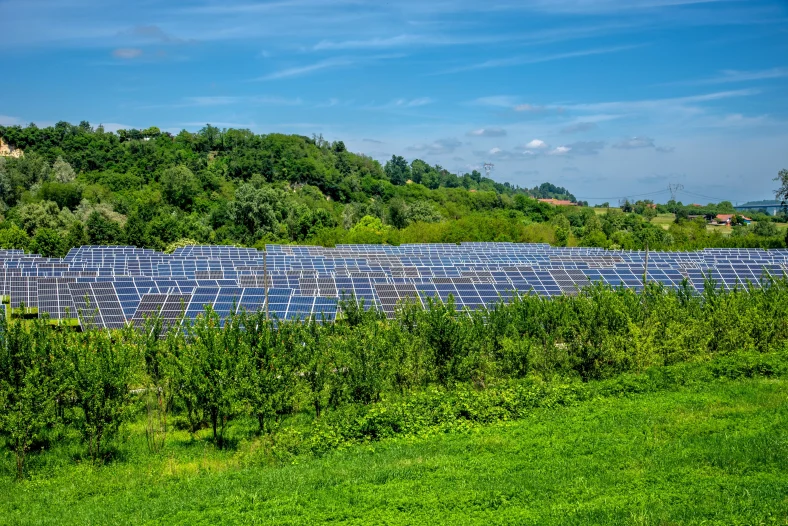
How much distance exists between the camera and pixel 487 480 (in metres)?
13.8

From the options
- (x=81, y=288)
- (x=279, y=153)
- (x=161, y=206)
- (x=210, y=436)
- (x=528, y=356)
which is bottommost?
(x=210, y=436)

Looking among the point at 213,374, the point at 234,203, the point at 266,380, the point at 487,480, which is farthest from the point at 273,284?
the point at 234,203

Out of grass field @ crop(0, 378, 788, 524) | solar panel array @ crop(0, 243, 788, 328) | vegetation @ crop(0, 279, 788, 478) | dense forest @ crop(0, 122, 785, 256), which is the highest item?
dense forest @ crop(0, 122, 785, 256)

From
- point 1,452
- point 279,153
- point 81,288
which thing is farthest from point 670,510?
point 279,153

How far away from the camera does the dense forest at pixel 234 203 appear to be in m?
84.2

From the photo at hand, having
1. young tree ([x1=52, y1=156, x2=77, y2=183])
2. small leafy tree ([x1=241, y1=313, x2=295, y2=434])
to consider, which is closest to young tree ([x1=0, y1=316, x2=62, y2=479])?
small leafy tree ([x1=241, y1=313, x2=295, y2=434])

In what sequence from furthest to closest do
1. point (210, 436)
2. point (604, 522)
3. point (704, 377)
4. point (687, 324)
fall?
point (687, 324) → point (704, 377) → point (210, 436) → point (604, 522)

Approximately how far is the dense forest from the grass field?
6083cm

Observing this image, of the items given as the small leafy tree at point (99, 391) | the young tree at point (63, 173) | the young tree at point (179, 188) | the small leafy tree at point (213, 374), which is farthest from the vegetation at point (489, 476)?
the young tree at point (63, 173)

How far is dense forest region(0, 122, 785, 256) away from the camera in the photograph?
8419cm

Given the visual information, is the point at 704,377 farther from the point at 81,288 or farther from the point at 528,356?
the point at 81,288

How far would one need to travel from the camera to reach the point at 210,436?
64.6ft

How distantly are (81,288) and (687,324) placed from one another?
27273mm

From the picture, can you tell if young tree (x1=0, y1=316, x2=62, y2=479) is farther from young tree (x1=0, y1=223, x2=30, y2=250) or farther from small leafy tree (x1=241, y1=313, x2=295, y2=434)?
young tree (x1=0, y1=223, x2=30, y2=250)
